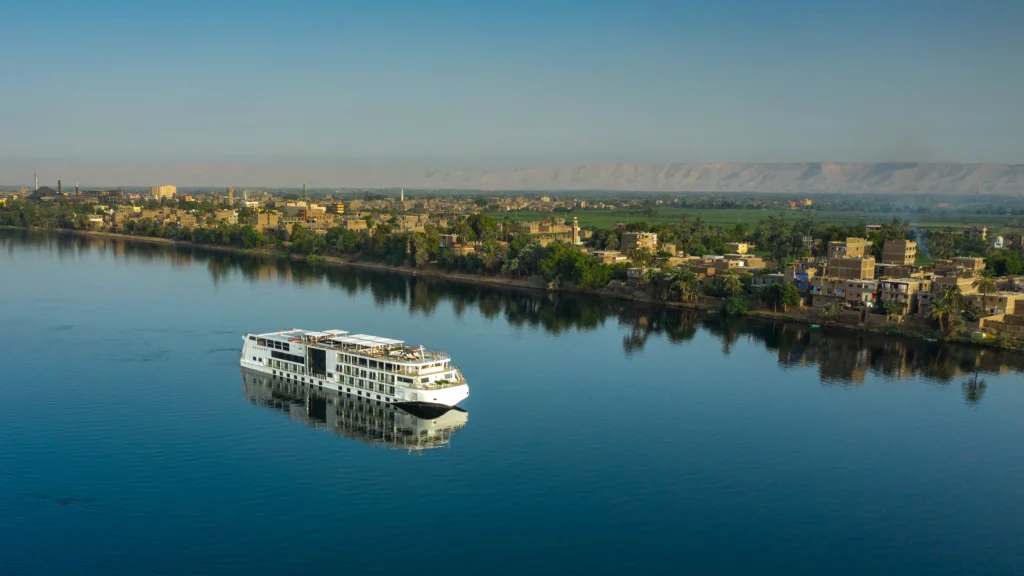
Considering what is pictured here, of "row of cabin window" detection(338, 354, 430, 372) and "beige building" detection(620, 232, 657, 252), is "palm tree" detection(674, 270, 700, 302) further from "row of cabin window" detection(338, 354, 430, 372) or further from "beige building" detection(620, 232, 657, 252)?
"row of cabin window" detection(338, 354, 430, 372)

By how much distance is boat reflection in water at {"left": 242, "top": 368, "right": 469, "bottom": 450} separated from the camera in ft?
90.0

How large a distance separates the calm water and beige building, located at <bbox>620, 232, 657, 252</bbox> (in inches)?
1185

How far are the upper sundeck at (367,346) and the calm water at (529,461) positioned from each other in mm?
2058

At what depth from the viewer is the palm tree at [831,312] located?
161ft

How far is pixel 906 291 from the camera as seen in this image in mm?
48000

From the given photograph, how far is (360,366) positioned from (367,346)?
1459 millimetres

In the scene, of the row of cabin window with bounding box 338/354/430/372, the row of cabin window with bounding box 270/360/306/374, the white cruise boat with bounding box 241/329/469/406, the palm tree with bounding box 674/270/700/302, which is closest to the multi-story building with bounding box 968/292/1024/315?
the palm tree with bounding box 674/270/700/302

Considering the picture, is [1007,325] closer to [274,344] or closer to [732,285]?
[732,285]

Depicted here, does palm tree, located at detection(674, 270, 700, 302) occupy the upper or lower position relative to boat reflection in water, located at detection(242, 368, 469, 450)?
upper

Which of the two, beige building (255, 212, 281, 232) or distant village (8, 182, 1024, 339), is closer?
distant village (8, 182, 1024, 339)

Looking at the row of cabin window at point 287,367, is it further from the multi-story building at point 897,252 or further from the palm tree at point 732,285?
the multi-story building at point 897,252

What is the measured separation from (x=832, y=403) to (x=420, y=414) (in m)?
15.7

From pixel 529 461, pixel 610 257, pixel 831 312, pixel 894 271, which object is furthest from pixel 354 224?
pixel 529 461

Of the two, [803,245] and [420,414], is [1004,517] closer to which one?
[420,414]
